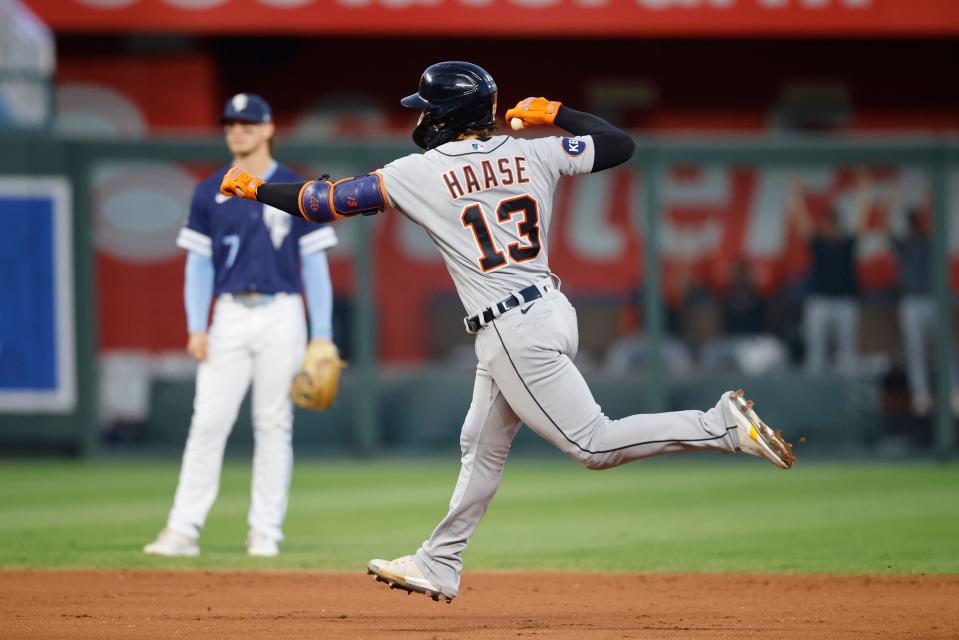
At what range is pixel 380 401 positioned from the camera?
39.4 ft

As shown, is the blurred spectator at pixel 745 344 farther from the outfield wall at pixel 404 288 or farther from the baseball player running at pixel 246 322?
the baseball player running at pixel 246 322

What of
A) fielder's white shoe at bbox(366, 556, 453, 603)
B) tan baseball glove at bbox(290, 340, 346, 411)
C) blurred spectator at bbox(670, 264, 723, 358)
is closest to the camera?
fielder's white shoe at bbox(366, 556, 453, 603)

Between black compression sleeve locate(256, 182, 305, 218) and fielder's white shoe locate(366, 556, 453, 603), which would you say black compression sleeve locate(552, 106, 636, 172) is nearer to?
black compression sleeve locate(256, 182, 305, 218)

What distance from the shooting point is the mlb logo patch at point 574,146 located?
5.07 meters

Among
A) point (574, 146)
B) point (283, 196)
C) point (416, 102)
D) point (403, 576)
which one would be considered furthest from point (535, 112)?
point (403, 576)

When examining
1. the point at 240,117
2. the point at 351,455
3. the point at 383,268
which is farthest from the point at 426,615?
the point at 383,268

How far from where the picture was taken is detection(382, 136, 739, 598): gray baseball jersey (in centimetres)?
489

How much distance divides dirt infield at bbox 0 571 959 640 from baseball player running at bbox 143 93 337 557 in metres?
0.56

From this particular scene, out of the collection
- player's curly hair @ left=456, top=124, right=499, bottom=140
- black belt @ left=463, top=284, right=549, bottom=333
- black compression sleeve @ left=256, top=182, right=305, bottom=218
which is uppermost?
player's curly hair @ left=456, top=124, right=499, bottom=140

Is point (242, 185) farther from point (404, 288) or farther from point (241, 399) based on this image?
point (404, 288)

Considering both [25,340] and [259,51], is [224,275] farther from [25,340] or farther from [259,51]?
[259,51]

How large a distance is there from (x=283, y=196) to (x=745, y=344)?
7.81 m

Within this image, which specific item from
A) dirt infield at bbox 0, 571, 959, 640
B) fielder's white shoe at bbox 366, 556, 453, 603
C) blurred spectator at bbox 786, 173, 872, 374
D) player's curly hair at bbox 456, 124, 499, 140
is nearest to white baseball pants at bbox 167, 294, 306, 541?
dirt infield at bbox 0, 571, 959, 640

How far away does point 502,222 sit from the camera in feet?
16.3
